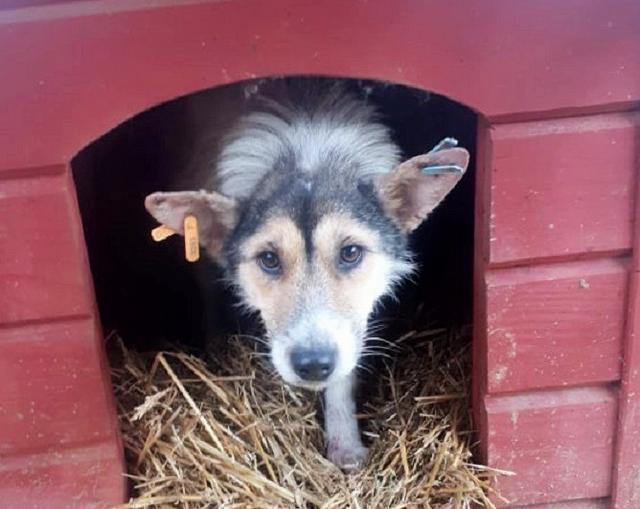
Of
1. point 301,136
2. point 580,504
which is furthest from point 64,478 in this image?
point 580,504

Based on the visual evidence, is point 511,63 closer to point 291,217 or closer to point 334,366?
point 291,217

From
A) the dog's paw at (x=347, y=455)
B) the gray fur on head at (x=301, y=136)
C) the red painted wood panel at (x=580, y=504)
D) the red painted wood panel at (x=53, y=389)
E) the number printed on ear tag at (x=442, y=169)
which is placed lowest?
the red painted wood panel at (x=580, y=504)

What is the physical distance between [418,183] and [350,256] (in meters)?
0.28

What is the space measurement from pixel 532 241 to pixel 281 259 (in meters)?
0.68

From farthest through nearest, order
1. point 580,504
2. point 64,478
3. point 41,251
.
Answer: point 580,504, point 64,478, point 41,251

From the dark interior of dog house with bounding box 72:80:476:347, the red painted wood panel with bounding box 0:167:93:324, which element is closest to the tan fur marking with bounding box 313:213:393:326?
the red painted wood panel with bounding box 0:167:93:324

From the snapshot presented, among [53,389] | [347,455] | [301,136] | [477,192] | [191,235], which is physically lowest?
[347,455]

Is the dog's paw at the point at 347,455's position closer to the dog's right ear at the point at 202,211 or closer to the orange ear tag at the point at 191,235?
the dog's right ear at the point at 202,211

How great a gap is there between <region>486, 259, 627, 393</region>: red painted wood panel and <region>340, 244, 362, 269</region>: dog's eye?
0.36 meters

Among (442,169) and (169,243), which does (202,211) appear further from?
(169,243)

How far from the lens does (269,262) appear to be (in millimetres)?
2711

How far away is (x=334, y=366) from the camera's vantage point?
8.45ft

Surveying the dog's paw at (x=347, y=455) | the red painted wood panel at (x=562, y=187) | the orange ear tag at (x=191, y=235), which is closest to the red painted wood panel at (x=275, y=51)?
the red painted wood panel at (x=562, y=187)

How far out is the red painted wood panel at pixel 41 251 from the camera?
240 centimetres
